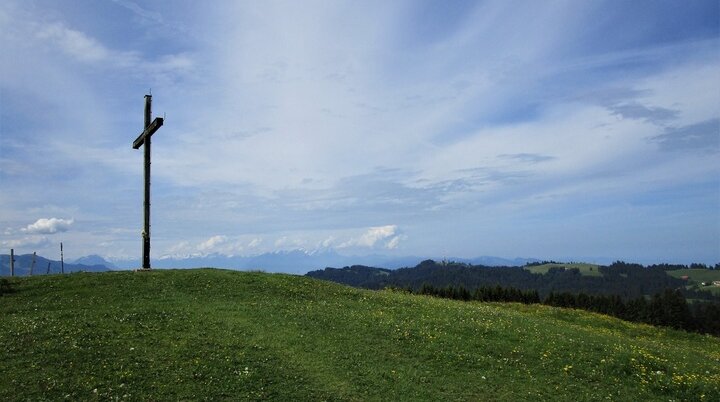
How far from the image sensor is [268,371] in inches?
666

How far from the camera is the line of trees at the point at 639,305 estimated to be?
3304 inches

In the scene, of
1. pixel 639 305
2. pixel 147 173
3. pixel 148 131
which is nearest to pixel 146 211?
pixel 147 173

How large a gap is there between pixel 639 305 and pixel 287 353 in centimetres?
10912

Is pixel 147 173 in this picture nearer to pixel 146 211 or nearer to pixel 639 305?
pixel 146 211

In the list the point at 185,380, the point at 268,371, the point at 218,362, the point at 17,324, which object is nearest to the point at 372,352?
the point at 268,371

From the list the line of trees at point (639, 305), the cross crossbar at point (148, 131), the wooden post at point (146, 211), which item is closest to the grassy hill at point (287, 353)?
the wooden post at point (146, 211)

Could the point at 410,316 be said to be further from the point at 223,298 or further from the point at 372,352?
the point at 223,298

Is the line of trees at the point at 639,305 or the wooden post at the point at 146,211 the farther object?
the line of trees at the point at 639,305

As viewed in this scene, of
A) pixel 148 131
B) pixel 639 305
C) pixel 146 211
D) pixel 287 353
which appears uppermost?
pixel 148 131

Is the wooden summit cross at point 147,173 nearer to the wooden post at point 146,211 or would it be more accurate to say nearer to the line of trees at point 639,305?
the wooden post at point 146,211

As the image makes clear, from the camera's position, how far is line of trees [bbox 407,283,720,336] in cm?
8393

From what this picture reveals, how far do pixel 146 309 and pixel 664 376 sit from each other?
24.2 metres

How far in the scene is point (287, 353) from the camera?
62.3 ft

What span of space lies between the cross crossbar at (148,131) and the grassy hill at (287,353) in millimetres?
10944
